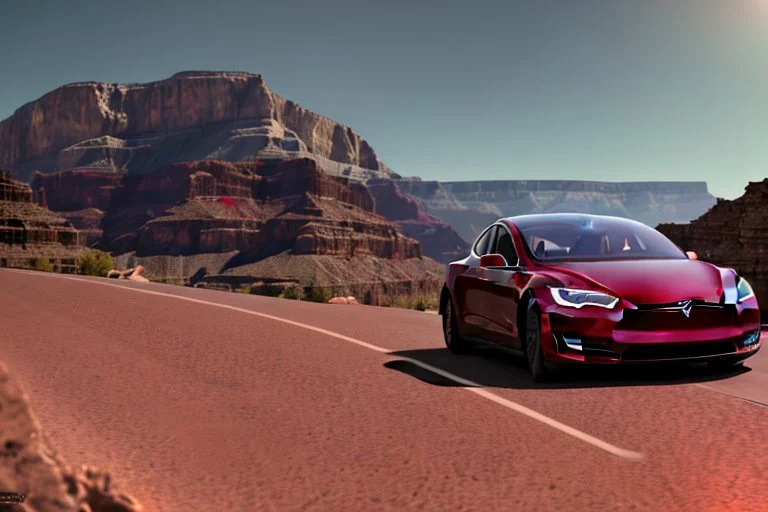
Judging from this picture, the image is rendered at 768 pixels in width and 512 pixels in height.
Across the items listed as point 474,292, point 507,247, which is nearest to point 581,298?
point 507,247

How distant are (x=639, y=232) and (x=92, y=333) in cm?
660

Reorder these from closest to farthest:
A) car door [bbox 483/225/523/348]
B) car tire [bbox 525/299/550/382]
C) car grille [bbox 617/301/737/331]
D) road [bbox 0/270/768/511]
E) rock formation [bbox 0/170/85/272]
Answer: road [bbox 0/270/768/511] < car grille [bbox 617/301/737/331] < car tire [bbox 525/299/550/382] < car door [bbox 483/225/523/348] < rock formation [bbox 0/170/85/272]

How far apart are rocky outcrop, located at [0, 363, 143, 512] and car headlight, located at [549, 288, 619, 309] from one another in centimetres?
434

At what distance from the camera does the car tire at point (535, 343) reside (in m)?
6.70

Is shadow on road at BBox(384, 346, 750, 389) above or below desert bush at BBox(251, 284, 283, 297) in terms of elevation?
above

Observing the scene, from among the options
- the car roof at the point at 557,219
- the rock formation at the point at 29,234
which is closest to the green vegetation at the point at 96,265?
the rock formation at the point at 29,234

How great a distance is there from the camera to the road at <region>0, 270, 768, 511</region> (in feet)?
12.8

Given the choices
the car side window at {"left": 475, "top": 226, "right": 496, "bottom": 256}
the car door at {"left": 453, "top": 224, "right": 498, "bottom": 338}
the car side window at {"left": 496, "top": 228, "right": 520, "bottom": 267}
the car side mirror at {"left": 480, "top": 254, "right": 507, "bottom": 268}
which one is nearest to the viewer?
the car side mirror at {"left": 480, "top": 254, "right": 507, "bottom": 268}

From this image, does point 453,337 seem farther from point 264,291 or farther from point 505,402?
point 264,291

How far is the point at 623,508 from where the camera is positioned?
3602 mm

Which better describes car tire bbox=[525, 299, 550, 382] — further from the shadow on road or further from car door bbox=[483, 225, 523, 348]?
car door bbox=[483, 225, 523, 348]

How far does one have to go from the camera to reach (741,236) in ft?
69.8

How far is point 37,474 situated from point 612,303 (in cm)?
471

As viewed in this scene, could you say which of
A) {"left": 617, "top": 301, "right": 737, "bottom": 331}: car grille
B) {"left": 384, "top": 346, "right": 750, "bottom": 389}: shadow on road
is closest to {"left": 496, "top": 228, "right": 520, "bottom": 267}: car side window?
{"left": 384, "top": 346, "right": 750, "bottom": 389}: shadow on road
